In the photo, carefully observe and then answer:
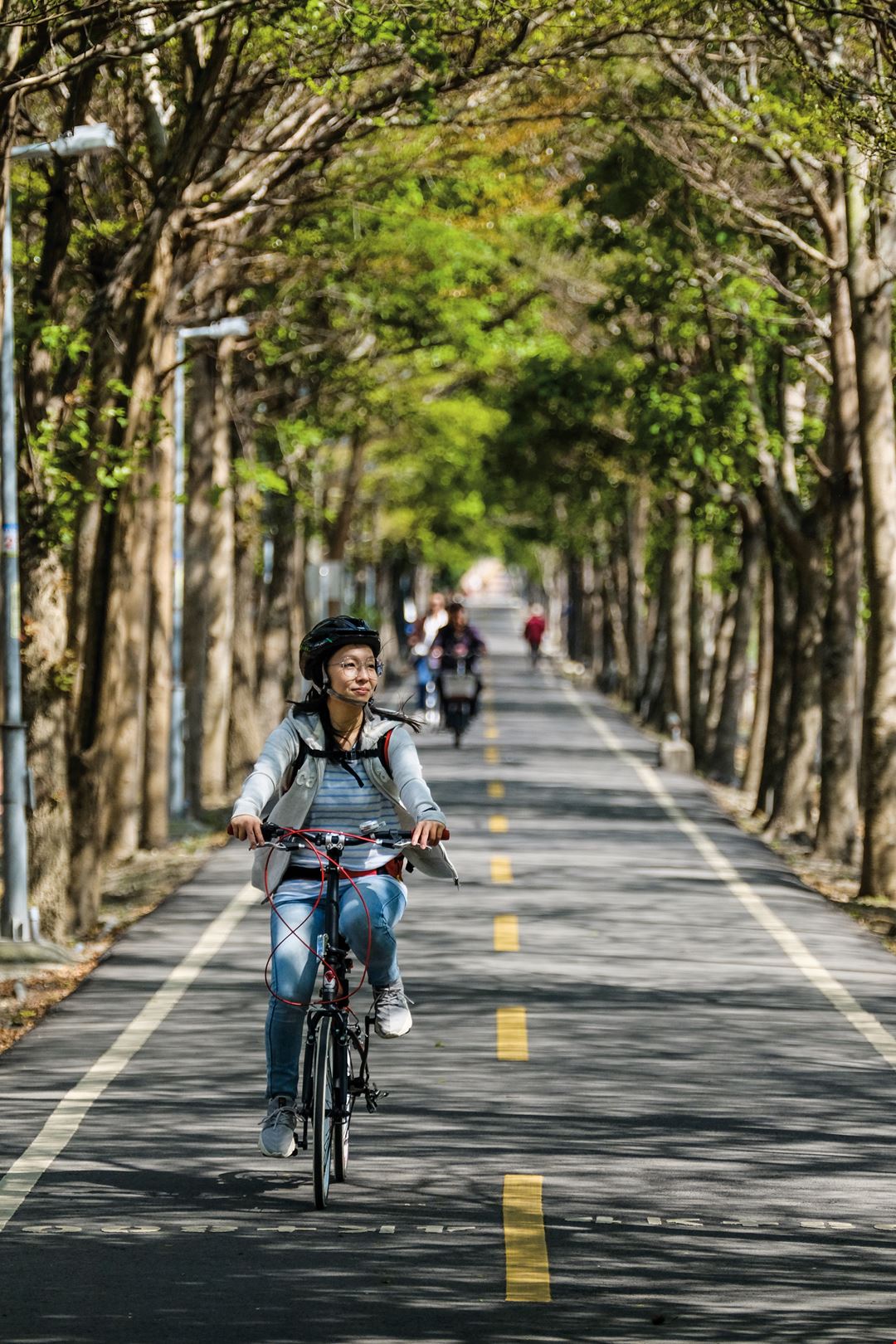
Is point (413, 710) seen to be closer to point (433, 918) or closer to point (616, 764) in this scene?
point (616, 764)

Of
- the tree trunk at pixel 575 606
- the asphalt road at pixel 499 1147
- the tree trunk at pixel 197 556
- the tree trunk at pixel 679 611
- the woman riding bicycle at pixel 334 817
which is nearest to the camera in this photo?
the asphalt road at pixel 499 1147

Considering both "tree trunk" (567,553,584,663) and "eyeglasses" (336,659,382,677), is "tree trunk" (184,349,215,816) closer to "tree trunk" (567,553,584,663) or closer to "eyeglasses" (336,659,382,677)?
"eyeglasses" (336,659,382,677)

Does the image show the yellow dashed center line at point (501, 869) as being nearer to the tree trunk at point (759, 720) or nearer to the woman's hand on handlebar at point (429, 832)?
the woman's hand on handlebar at point (429, 832)

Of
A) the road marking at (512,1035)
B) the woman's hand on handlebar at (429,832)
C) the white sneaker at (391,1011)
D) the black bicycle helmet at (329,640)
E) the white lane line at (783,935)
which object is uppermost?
the black bicycle helmet at (329,640)

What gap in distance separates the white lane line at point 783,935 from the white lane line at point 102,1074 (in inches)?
145

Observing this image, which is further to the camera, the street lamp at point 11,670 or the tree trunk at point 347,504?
the tree trunk at point 347,504

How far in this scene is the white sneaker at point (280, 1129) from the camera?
27.2 ft

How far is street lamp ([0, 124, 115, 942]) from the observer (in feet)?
49.9

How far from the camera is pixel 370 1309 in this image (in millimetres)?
6961

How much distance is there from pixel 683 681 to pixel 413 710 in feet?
16.6

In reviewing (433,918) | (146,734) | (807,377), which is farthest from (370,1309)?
(807,377)

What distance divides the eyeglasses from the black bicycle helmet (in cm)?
4

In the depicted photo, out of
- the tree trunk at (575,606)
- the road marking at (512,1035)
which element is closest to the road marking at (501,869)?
the road marking at (512,1035)

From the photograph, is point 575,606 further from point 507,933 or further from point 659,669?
point 507,933
